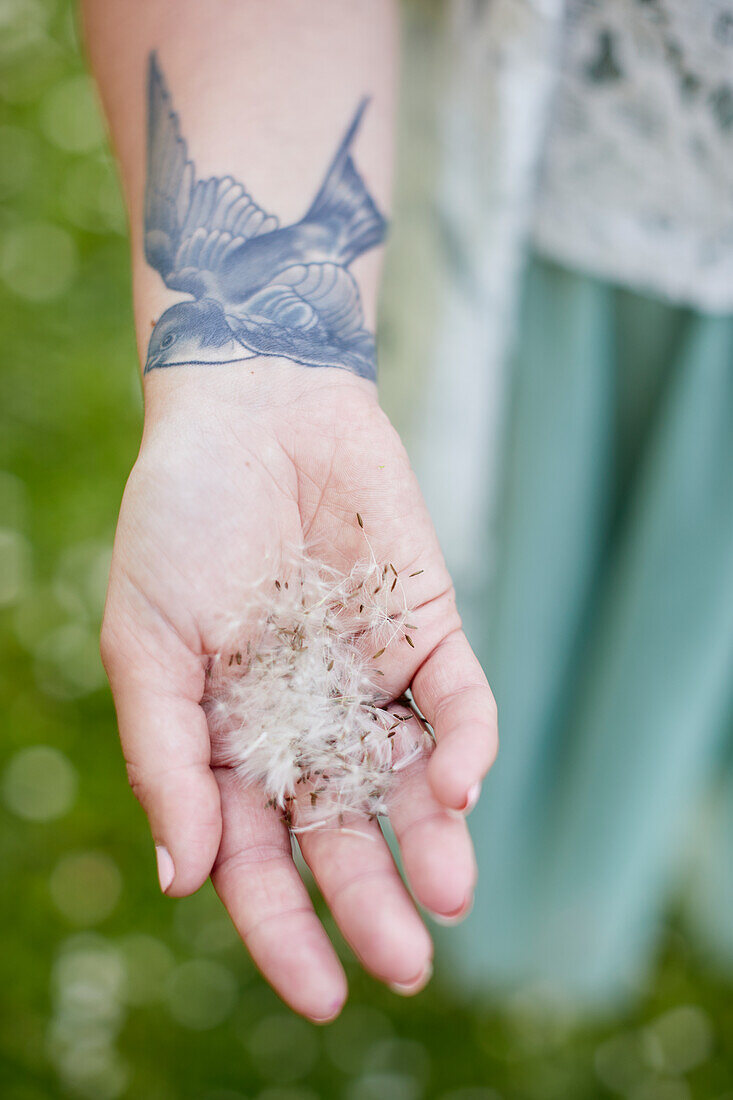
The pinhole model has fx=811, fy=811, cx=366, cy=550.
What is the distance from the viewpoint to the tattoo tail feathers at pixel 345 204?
2156 millimetres

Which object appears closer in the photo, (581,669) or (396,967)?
(396,967)

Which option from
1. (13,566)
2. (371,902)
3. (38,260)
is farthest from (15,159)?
(371,902)

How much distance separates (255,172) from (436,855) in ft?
5.57

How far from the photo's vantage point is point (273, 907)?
1.69m

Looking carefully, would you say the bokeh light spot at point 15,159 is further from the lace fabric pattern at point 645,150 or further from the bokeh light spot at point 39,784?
the lace fabric pattern at point 645,150

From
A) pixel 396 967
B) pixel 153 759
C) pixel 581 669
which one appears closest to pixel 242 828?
pixel 153 759

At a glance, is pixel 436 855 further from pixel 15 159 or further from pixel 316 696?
pixel 15 159

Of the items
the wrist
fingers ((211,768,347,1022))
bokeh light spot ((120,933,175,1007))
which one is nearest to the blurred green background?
bokeh light spot ((120,933,175,1007))

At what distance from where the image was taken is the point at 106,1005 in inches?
150

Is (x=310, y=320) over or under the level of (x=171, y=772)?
over

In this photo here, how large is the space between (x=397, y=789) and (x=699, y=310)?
160 centimetres

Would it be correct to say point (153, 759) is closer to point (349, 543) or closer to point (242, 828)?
point (242, 828)

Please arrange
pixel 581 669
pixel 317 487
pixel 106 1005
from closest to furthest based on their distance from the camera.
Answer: pixel 317 487, pixel 581 669, pixel 106 1005

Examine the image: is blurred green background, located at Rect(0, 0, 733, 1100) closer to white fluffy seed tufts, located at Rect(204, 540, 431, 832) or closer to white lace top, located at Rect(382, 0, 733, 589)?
white fluffy seed tufts, located at Rect(204, 540, 431, 832)
